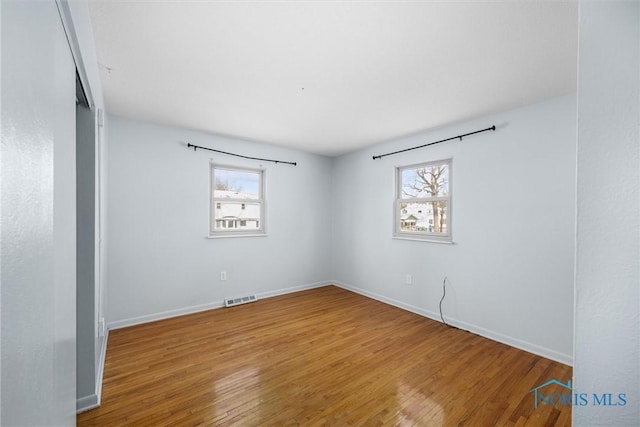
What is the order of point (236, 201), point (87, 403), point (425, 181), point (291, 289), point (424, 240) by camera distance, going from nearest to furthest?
point (87, 403), point (424, 240), point (425, 181), point (236, 201), point (291, 289)

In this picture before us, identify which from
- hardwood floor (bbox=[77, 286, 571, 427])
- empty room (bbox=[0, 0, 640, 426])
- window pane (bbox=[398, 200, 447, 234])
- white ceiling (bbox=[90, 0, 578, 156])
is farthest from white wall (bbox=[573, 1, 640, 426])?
window pane (bbox=[398, 200, 447, 234])

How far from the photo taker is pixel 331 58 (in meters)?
1.89

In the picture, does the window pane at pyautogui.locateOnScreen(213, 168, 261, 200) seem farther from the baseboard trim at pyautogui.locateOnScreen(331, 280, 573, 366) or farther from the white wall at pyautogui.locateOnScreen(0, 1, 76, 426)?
the white wall at pyautogui.locateOnScreen(0, 1, 76, 426)

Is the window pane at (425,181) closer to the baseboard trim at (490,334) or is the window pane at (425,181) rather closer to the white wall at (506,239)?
the white wall at (506,239)

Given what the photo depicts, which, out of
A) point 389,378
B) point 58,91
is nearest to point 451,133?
point 389,378

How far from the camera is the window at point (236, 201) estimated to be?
12.5 ft

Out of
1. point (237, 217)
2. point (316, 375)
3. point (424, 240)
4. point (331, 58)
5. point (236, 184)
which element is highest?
point (331, 58)

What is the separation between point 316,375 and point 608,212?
84.2 inches

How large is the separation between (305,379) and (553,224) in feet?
8.64

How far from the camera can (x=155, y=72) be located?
2.11m

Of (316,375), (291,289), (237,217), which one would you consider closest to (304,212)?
(237,217)

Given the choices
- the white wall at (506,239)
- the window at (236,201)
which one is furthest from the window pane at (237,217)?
the white wall at (506,239)

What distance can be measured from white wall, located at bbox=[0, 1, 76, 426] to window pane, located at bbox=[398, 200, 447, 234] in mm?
3505

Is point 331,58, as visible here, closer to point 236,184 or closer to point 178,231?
point 236,184
